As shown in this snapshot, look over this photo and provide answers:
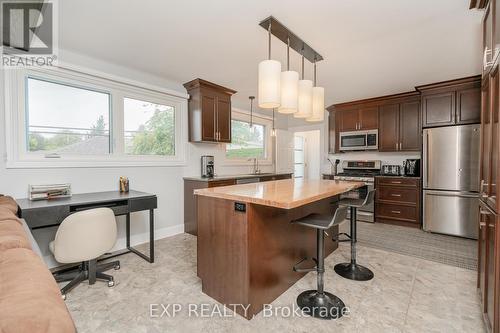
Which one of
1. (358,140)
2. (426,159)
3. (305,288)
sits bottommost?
(305,288)

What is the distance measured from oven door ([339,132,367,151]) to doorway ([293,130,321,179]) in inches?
50.1

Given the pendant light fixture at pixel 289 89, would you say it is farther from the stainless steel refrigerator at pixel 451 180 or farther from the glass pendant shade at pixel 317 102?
the stainless steel refrigerator at pixel 451 180

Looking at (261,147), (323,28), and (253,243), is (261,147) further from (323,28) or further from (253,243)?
(253,243)

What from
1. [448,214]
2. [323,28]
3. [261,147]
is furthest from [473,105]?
[261,147]

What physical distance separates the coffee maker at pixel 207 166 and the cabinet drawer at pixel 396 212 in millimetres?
3167

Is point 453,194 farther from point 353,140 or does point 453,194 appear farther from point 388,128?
point 353,140

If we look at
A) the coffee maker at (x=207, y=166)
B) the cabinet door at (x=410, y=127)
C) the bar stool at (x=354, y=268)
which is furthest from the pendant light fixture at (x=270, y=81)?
the cabinet door at (x=410, y=127)

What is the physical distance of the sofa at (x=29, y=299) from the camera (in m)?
0.54

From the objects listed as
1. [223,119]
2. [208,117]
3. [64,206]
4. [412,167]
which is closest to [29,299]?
[64,206]

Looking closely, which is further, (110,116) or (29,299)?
(110,116)

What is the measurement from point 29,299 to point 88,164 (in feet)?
8.95

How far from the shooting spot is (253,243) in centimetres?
180

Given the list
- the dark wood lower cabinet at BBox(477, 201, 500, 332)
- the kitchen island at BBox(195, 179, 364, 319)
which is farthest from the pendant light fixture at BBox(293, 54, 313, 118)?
the dark wood lower cabinet at BBox(477, 201, 500, 332)

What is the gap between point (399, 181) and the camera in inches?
168
